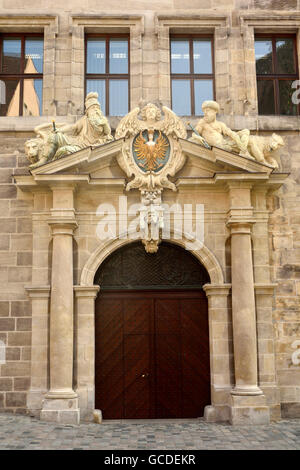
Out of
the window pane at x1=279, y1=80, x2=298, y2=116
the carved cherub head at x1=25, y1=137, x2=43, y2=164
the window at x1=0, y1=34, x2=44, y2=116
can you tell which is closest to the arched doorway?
the carved cherub head at x1=25, y1=137, x2=43, y2=164

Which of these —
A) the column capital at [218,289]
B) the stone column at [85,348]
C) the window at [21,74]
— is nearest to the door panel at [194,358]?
the column capital at [218,289]

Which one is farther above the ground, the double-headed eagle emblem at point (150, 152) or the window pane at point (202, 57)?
the window pane at point (202, 57)

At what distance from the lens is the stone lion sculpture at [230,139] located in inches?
418

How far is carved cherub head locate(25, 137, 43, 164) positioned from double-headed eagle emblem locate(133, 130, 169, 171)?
1.81m

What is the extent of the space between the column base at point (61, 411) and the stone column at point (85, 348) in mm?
276

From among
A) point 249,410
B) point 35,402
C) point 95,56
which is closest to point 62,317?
point 35,402

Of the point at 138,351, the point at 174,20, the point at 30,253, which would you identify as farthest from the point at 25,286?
the point at 174,20

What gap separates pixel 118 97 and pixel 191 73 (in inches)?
63.1

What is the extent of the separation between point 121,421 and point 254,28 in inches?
324

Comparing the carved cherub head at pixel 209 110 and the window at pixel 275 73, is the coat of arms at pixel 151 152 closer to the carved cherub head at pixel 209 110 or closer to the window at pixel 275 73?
the carved cherub head at pixel 209 110

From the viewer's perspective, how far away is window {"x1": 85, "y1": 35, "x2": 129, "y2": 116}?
11562 millimetres

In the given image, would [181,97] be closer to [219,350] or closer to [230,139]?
[230,139]

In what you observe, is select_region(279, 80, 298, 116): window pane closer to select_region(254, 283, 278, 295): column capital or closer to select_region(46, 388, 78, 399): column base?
select_region(254, 283, 278, 295): column capital
